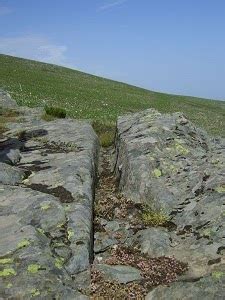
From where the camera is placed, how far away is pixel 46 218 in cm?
1116

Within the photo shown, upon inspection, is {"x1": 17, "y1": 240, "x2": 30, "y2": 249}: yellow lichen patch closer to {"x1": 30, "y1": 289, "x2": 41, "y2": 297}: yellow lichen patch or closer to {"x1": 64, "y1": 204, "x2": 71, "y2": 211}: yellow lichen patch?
{"x1": 30, "y1": 289, "x2": 41, "y2": 297}: yellow lichen patch

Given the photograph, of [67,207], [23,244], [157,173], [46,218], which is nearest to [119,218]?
[67,207]

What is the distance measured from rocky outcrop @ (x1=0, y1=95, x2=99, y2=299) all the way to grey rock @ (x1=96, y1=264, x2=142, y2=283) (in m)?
0.42

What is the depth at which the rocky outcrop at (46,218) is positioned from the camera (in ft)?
28.6

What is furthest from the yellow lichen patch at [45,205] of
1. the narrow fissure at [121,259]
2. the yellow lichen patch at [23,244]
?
the yellow lichen patch at [23,244]

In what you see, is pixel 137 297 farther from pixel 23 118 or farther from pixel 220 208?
pixel 23 118

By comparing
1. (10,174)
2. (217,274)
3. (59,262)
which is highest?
(10,174)

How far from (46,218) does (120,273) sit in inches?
96.5

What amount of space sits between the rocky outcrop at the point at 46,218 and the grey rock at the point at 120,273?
416mm

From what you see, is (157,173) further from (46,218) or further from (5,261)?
(5,261)

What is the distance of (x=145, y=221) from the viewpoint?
1259 cm

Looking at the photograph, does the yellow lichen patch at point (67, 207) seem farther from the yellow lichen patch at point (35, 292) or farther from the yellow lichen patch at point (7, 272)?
the yellow lichen patch at point (35, 292)

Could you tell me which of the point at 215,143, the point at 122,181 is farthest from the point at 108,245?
the point at 215,143

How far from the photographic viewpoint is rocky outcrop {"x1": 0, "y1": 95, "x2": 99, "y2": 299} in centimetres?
872
